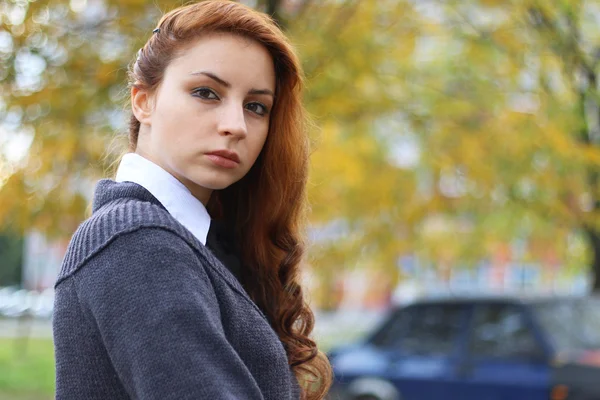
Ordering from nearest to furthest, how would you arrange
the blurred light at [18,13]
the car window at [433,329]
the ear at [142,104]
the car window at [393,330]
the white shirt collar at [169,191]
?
the white shirt collar at [169,191] → the ear at [142,104] → the blurred light at [18,13] → the car window at [433,329] → the car window at [393,330]

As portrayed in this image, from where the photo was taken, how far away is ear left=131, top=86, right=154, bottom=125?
4.96ft

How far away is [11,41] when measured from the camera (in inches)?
165

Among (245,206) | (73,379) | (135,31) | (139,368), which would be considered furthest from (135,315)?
(135,31)

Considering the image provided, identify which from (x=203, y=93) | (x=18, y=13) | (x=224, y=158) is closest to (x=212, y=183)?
(x=224, y=158)

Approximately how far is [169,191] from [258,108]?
9.7 inches

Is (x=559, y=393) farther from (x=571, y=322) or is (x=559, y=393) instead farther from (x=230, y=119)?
(x=230, y=119)

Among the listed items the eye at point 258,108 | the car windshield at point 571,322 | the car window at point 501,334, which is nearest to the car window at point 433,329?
the car window at point 501,334

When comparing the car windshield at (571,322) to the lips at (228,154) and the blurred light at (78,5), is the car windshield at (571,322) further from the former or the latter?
the lips at (228,154)

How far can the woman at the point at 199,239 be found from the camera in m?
1.15

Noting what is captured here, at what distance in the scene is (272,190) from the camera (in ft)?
5.80

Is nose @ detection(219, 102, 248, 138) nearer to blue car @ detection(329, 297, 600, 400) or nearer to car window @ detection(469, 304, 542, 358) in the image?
blue car @ detection(329, 297, 600, 400)

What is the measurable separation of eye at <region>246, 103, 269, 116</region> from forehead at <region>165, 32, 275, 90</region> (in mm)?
45

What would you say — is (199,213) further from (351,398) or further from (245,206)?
(351,398)

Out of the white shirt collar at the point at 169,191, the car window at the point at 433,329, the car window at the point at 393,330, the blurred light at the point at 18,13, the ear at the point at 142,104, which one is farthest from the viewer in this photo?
the car window at the point at 393,330
